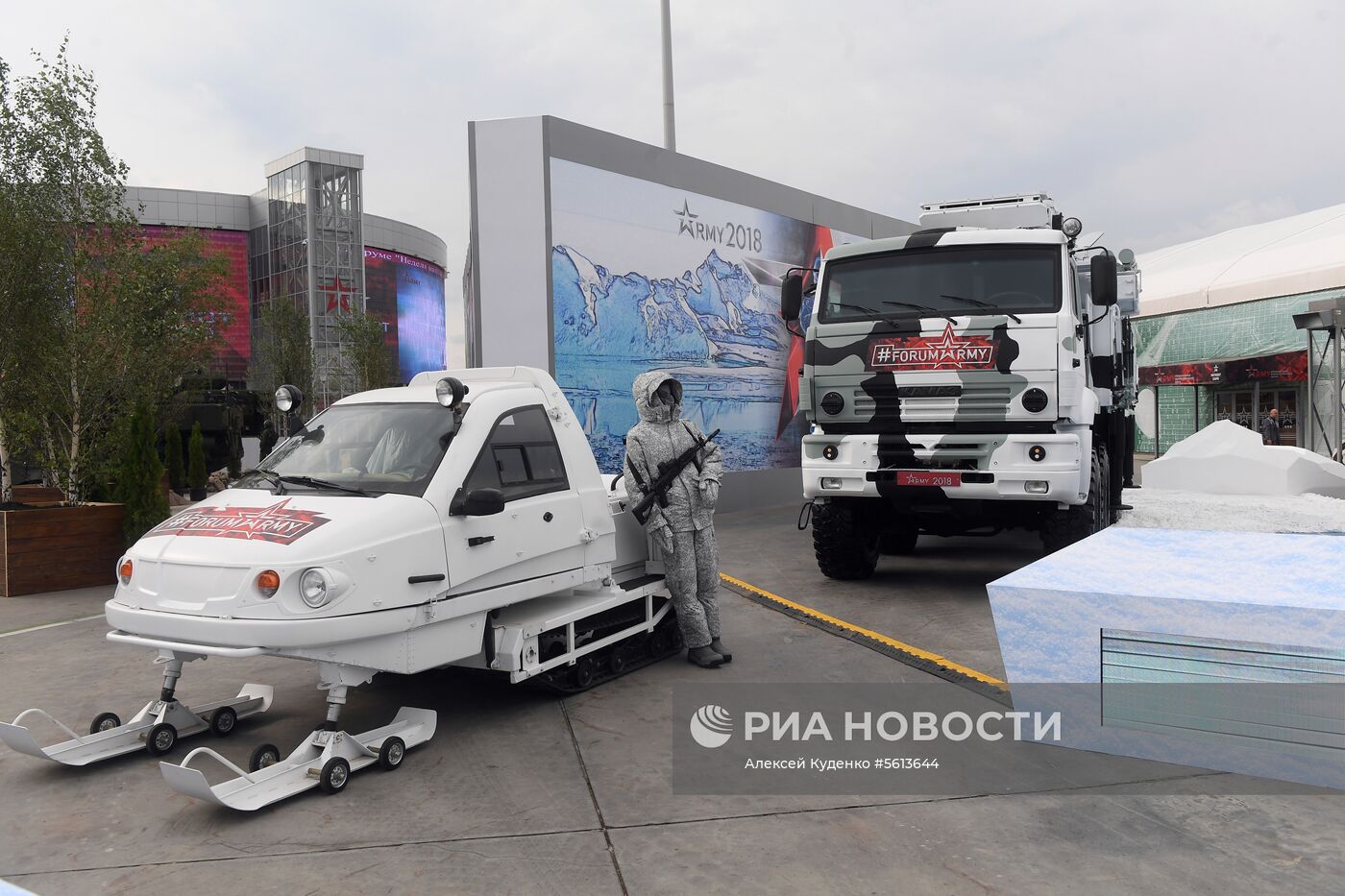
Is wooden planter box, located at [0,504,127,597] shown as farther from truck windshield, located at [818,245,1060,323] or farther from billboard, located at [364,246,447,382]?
billboard, located at [364,246,447,382]

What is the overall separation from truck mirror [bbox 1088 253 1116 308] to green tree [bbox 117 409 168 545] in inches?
358

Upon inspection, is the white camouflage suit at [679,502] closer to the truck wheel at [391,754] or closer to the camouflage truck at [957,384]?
the truck wheel at [391,754]

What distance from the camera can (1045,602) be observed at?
166 inches

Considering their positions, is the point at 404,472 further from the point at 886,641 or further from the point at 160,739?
the point at 886,641

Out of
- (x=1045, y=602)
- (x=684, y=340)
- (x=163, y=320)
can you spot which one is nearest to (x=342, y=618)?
(x=1045, y=602)

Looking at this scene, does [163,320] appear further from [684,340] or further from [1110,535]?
[1110,535]

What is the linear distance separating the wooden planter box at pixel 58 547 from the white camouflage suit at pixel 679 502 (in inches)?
243

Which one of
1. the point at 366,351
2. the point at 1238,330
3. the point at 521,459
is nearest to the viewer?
the point at 521,459

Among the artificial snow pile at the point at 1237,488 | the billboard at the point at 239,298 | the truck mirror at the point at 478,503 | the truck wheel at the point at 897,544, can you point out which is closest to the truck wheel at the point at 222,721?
the truck mirror at the point at 478,503

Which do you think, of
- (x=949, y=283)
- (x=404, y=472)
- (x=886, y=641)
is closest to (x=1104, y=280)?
(x=949, y=283)

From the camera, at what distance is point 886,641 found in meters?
6.80

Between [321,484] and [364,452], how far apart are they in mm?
325

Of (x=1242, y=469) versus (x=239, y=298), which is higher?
(x=239, y=298)

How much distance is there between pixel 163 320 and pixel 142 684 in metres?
6.32
